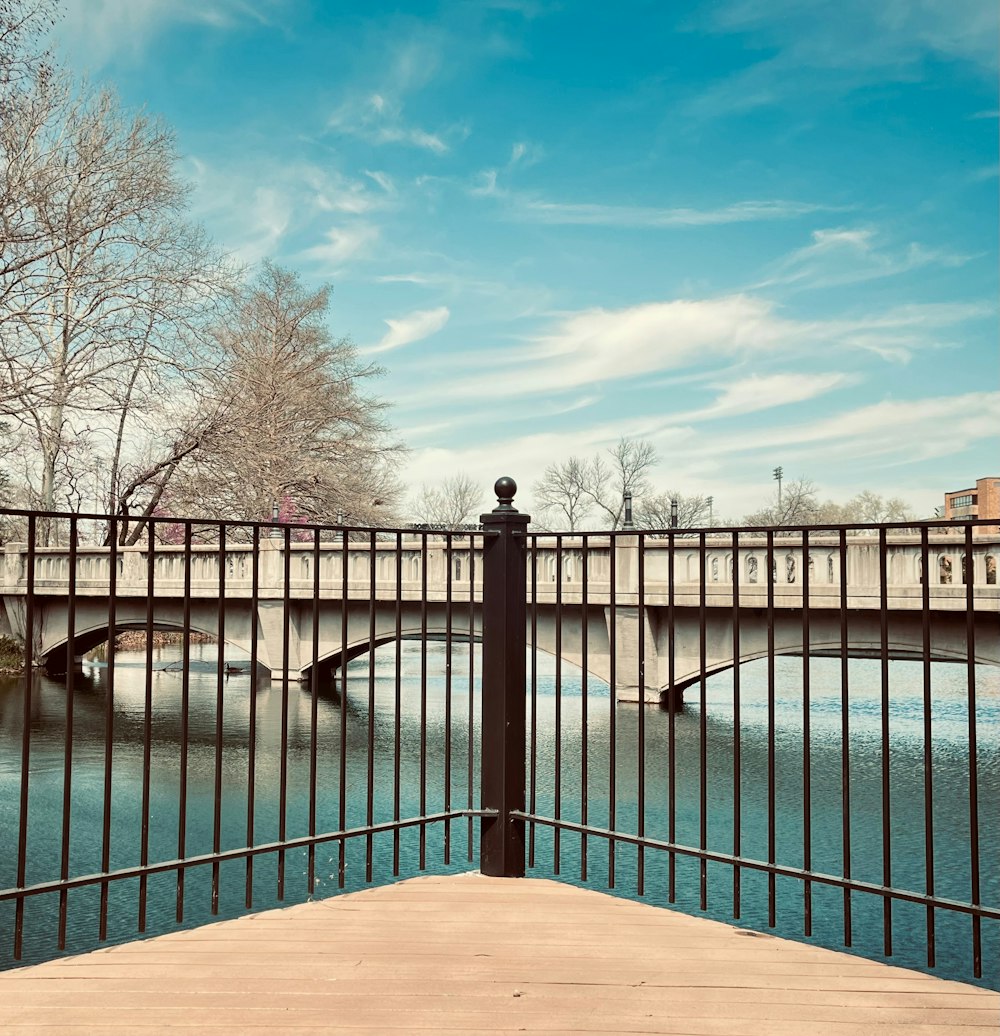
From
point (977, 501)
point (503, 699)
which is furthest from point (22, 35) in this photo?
point (977, 501)

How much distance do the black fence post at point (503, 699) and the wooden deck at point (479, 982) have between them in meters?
0.50

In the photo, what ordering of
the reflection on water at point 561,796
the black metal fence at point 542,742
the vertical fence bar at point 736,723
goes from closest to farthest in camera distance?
the vertical fence bar at point 736,723
the black metal fence at point 542,742
the reflection on water at point 561,796

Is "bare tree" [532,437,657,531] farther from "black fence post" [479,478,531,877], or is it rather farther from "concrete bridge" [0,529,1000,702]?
"black fence post" [479,478,531,877]

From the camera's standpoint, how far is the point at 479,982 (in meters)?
2.68

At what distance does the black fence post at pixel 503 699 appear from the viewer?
3.79 meters

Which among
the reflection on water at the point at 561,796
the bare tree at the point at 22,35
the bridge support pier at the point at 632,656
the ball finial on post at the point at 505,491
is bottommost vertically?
the reflection on water at the point at 561,796

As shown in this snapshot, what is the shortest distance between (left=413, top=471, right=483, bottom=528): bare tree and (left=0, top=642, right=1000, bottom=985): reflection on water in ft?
119

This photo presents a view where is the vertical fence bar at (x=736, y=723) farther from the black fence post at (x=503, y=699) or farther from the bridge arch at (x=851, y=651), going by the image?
the bridge arch at (x=851, y=651)

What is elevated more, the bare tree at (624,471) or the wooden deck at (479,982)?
the bare tree at (624,471)

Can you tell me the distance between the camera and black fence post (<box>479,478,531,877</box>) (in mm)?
3795

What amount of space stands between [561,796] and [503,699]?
14.4 ft

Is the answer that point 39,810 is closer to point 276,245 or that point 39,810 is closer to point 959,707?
point 959,707

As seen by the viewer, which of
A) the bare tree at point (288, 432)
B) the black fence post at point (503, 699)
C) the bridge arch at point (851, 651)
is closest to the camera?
the black fence post at point (503, 699)

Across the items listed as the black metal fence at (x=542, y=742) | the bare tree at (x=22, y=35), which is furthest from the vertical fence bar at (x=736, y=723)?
the bare tree at (x=22, y=35)
